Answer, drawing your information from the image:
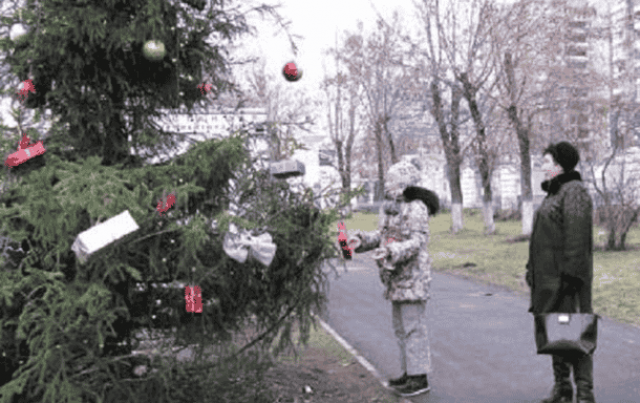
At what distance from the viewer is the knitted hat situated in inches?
179

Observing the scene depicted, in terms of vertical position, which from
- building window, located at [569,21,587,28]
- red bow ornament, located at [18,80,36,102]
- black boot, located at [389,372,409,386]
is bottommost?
black boot, located at [389,372,409,386]

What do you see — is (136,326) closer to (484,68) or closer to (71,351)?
(71,351)

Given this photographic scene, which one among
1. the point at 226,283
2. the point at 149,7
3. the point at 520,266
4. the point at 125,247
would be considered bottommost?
the point at 520,266

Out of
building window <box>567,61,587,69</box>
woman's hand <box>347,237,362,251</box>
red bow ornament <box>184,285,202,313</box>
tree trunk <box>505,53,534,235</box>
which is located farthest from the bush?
red bow ornament <box>184,285,202,313</box>

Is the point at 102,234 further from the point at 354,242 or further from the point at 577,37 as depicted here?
the point at 577,37

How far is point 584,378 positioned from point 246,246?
2.78 meters

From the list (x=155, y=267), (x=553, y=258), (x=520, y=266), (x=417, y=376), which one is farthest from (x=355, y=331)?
(x=520, y=266)

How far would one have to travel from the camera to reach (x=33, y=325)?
2.84 m

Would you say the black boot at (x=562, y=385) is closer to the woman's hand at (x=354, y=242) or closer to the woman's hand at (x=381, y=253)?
the woman's hand at (x=381, y=253)

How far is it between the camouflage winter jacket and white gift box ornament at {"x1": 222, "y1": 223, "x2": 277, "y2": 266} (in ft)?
5.75

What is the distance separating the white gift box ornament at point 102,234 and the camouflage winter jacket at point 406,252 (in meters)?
2.46

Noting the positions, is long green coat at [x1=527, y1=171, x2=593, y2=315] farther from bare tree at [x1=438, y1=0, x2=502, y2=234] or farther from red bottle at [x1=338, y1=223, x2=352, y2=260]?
bare tree at [x1=438, y1=0, x2=502, y2=234]

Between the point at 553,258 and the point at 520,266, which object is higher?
the point at 553,258

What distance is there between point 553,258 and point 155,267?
2.94 metres
